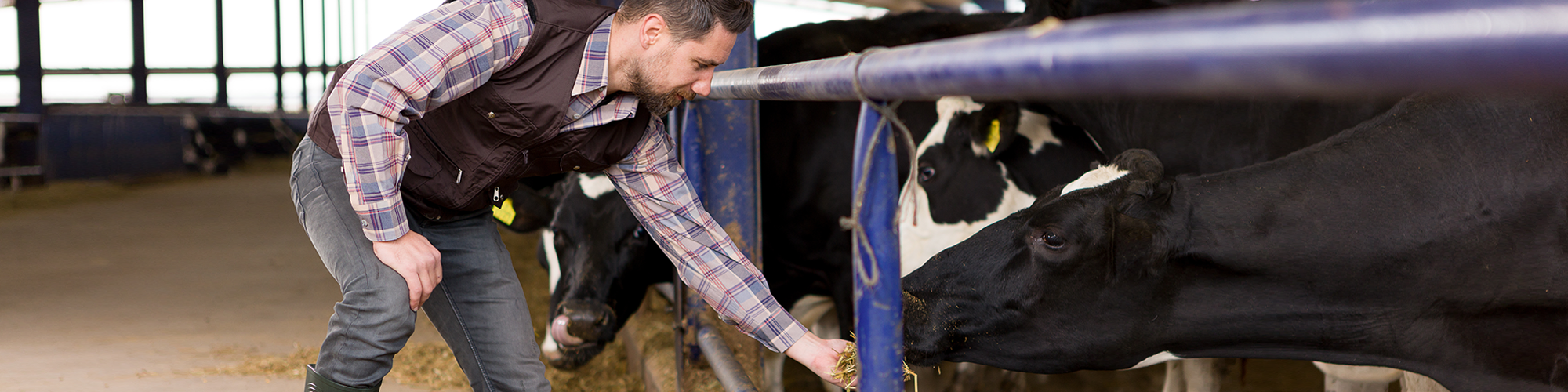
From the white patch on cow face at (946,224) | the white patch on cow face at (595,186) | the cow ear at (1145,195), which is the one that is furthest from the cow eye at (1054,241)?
the white patch on cow face at (595,186)

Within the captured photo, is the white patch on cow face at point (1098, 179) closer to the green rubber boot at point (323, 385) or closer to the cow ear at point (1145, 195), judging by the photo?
the cow ear at point (1145, 195)

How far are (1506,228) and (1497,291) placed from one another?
10 centimetres

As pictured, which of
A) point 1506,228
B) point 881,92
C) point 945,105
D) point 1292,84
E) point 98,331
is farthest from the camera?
point 98,331

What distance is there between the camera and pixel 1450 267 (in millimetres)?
1753

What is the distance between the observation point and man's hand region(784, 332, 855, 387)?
1.68 metres

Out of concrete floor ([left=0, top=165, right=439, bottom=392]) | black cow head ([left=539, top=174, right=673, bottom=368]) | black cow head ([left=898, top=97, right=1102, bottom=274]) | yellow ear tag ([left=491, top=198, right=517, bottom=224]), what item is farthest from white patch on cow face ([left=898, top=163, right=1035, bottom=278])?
concrete floor ([left=0, top=165, right=439, bottom=392])

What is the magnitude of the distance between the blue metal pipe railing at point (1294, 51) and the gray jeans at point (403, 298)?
119 cm

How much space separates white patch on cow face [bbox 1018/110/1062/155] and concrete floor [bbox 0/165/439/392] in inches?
87.2

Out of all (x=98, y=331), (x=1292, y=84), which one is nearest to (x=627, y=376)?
(x=98, y=331)

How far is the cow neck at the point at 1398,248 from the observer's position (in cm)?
175

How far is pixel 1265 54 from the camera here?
58 cm

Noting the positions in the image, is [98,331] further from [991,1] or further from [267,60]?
[267,60]

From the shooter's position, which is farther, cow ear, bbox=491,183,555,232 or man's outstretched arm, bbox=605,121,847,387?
cow ear, bbox=491,183,555,232

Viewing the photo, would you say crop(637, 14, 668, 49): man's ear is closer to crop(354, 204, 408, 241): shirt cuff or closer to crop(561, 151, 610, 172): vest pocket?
crop(561, 151, 610, 172): vest pocket
